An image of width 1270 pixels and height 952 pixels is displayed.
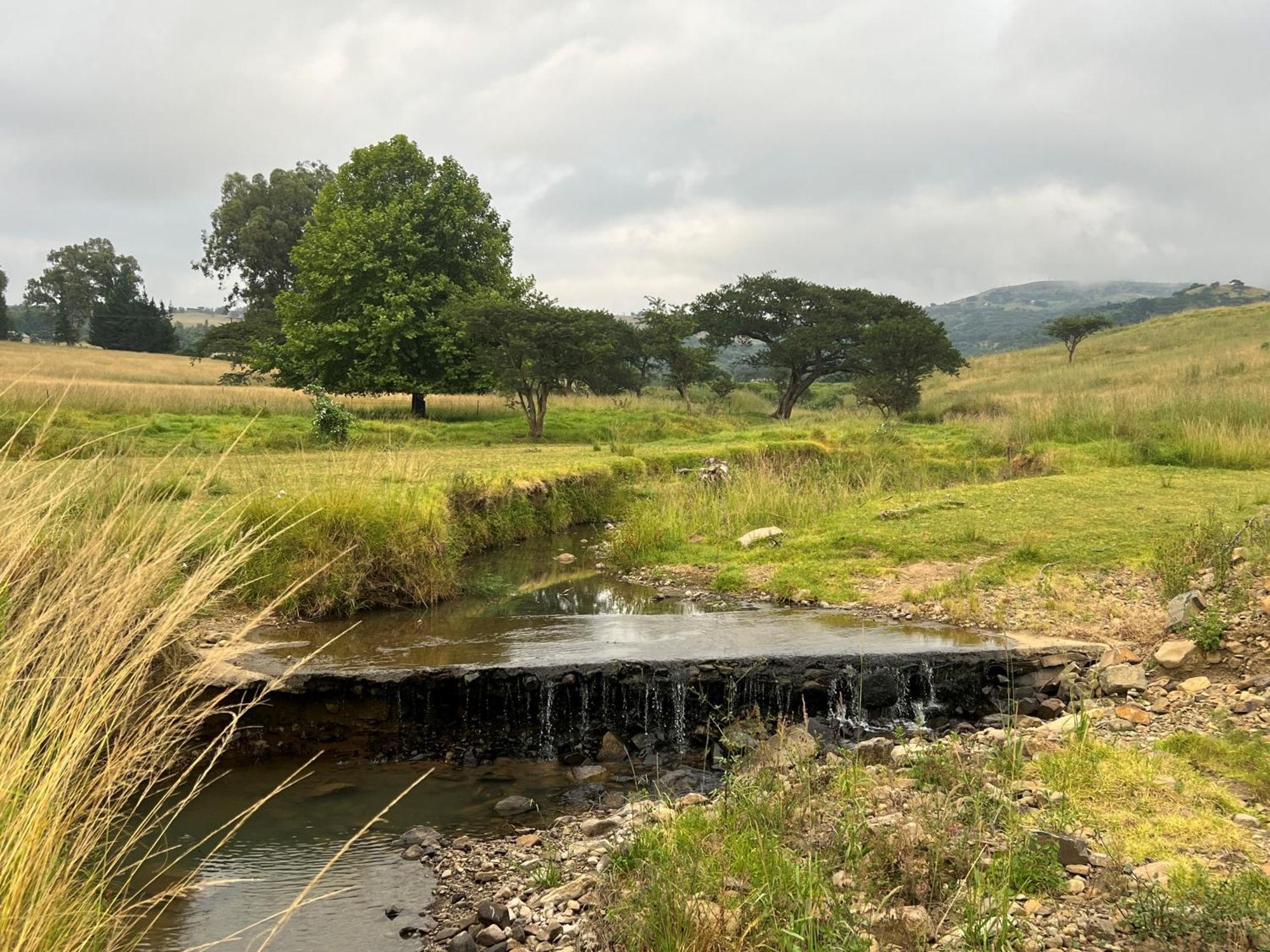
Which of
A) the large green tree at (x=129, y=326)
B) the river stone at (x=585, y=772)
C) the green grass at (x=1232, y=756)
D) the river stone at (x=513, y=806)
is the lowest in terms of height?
the river stone at (x=585, y=772)

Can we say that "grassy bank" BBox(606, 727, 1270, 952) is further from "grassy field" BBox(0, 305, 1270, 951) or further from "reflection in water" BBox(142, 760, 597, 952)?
"reflection in water" BBox(142, 760, 597, 952)

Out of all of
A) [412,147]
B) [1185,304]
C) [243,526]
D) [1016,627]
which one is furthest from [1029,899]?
[1185,304]

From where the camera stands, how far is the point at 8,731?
2.18 m

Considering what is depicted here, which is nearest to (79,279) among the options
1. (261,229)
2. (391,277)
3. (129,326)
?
(129,326)

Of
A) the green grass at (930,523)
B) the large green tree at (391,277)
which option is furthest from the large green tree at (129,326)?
the green grass at (930,523)

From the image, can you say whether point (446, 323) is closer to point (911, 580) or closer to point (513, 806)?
point (911, 580)

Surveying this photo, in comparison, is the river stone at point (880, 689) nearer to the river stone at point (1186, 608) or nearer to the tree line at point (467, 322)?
the river stone at point (1186, 608)

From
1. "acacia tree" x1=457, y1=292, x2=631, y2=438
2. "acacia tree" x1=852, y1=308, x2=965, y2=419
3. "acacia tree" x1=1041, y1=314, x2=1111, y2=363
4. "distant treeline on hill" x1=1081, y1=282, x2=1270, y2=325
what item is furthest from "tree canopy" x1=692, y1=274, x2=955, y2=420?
"distant treeline on hill" x1=1081, y1=282, x2=1270, y2=325

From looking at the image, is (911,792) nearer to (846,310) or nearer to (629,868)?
(629,868)

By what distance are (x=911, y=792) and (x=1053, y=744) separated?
55.8 inches

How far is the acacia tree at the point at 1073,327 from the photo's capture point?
51.2 metres

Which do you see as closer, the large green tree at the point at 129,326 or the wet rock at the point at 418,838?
the wet rock at the point at 418,838

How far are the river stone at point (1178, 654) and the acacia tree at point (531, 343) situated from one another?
1954 cm

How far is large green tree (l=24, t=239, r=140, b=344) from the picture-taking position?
235 feet
